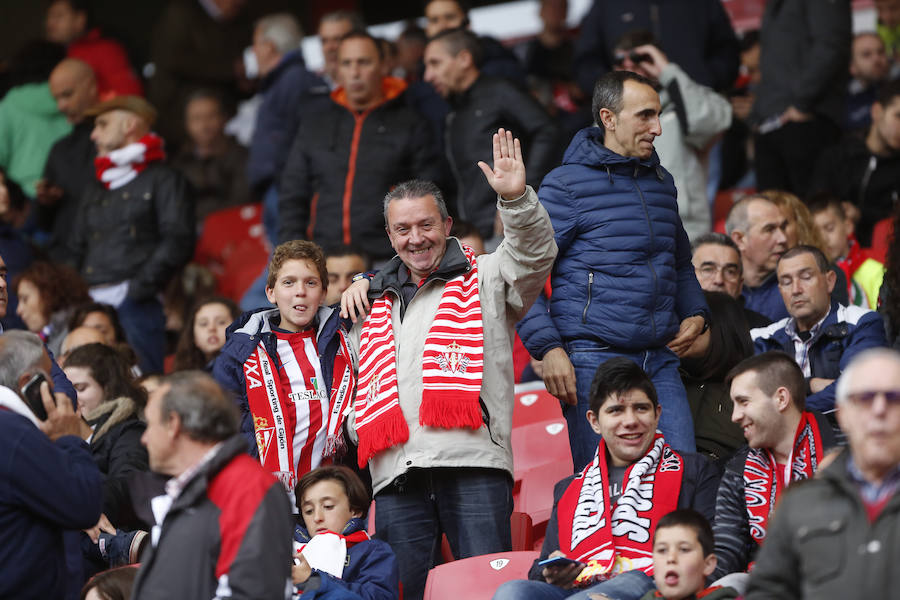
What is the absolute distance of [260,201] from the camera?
10523 millimetres

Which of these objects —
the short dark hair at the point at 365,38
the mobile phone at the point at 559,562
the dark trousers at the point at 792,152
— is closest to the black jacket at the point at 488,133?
the short dark hair at the point at 365,38

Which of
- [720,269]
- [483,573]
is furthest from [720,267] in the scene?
[483,573]

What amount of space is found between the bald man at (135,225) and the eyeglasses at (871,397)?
5512 mm

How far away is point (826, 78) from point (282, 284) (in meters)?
4.52

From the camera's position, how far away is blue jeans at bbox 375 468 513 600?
4.88m

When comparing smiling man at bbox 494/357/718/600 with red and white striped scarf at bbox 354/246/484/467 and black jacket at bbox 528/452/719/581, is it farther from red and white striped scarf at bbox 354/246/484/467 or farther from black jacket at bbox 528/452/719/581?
red and white striped scarf at bbox 354/246/484/467

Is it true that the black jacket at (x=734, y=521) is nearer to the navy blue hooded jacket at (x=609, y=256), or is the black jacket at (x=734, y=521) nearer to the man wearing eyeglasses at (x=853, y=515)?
the navy blue hooded jacket at (x=609, y=256)

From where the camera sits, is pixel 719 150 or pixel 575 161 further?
pixel 719 150

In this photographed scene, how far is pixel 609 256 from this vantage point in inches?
203

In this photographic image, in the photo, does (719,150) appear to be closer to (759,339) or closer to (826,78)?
(826,78)

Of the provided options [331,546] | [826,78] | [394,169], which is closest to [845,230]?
[826,78]

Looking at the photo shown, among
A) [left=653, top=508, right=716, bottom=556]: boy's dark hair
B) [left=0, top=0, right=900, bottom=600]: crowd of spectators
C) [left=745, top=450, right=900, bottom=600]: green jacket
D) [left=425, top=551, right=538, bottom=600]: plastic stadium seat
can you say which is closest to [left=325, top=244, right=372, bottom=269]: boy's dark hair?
[left=0, top=0, right=900, bottom=600]: crowd of spectators

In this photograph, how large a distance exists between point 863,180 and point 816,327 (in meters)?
2.80

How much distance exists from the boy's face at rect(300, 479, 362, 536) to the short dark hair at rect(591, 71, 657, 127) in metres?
1.77
